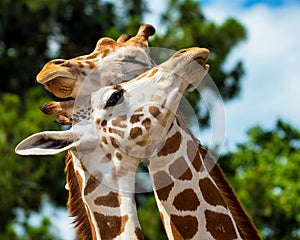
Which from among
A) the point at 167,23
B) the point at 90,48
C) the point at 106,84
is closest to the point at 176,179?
the point at 106,84

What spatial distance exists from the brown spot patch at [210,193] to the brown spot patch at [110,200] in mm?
475

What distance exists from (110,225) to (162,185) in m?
0.39

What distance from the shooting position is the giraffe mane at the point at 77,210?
4547 mm

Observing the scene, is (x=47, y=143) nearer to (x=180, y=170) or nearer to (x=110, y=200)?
(x=110, y=200)

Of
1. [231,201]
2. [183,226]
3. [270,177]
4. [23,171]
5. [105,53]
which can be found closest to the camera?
[183,226]

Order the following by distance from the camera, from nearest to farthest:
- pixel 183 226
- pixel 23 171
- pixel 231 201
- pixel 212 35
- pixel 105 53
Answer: pixel 183 226 → pixel 231 201 → pixel 105 53 → pixel 23 171 → pixel 212 35

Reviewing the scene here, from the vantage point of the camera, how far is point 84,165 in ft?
14.6

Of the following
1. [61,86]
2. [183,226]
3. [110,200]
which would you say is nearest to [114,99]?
[61,86]

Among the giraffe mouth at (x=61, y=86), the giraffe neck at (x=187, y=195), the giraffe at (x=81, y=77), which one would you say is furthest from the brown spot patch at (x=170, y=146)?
the giraffe mouth at (x=61, y=86)

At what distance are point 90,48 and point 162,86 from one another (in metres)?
14.1

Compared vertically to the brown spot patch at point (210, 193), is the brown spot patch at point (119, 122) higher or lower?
higher

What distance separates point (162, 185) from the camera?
4590mm

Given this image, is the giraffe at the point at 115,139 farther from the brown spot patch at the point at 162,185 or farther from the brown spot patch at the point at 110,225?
the brown spot patch at the point at 162,185

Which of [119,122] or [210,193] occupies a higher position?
[119,122]
